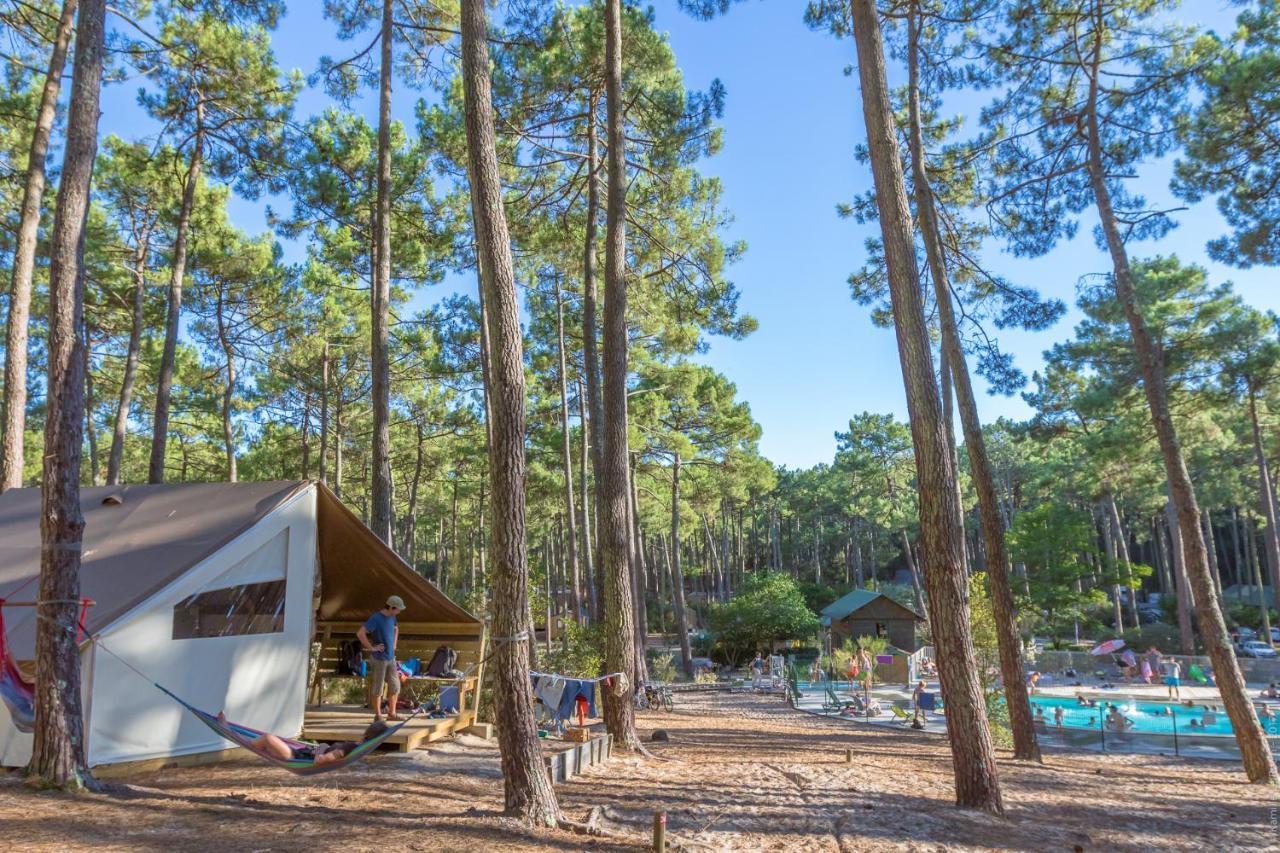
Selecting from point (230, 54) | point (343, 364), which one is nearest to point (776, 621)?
point (343, 364)

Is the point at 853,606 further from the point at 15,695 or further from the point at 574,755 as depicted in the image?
the point at 15,695

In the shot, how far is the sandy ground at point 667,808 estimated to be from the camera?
3889 millimetres

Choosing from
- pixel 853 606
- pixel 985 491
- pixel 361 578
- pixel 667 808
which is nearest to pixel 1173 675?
pixel 853 606

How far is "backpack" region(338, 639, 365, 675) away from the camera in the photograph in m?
8.05

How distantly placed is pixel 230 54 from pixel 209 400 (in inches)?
481

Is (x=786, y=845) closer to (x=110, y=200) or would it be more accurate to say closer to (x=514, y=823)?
(x=514, y=823)

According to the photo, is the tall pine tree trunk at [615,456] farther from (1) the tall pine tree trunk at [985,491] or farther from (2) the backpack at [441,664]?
(1) the tall pine tree trunk at [985,491]

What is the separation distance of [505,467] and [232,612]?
9.13 feet

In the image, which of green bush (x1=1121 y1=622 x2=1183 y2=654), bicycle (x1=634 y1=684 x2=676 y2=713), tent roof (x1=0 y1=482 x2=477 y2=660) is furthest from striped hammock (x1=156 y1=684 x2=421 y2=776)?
green bush (x1=1121 y1=622 x2=1183 y2=654)

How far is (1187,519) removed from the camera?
29.1 feet

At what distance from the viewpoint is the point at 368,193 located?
1230 centimetres

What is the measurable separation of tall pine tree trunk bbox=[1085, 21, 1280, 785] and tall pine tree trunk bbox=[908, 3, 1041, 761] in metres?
1.88

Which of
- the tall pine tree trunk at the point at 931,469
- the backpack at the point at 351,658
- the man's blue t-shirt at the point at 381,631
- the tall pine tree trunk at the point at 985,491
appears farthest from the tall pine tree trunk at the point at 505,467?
the tall pine tree trunk at the point at 985,491

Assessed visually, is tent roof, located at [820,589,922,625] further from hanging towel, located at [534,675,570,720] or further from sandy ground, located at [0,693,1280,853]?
hanging towel, located at [534,675,570,720]
